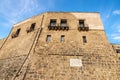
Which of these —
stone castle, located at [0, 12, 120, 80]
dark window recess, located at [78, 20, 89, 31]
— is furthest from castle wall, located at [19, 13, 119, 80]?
dark window recess, located at [78, 20, 89, 31]

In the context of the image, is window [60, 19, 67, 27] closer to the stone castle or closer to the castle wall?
the stone castle

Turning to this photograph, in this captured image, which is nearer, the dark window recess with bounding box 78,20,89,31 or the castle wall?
the castle wall

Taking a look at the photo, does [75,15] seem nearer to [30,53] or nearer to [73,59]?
[73,59]

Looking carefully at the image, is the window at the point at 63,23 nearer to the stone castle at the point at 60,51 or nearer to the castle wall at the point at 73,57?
the stone castle at the point at 60,51

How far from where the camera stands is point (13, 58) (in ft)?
44.1

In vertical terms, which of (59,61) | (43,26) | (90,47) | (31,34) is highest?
(43,26)

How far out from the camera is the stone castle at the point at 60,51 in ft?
35.6

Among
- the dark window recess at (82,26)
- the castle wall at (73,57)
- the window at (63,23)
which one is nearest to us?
the castle wall at (73,57)

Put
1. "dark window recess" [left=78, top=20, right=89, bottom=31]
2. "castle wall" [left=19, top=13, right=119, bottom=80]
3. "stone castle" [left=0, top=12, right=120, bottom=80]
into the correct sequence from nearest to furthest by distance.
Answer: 1. "castle wall" [left=19, top=13, right=119, bottom=80]
2. "stone castle" [left=0, top=12, right=120, bottom=80]
3. "dark window recess" [left=78, top=20, right=89, bottom=31]

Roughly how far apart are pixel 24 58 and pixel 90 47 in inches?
290

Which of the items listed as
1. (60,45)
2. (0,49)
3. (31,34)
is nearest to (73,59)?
(60,45)

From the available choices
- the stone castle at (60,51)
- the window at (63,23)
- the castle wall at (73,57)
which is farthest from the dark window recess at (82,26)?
the window at (63,23)

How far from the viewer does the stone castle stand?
428 inches

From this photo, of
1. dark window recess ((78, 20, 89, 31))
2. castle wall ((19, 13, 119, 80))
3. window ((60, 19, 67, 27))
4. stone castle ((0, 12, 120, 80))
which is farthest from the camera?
window ((60, 19, 67, 27))
